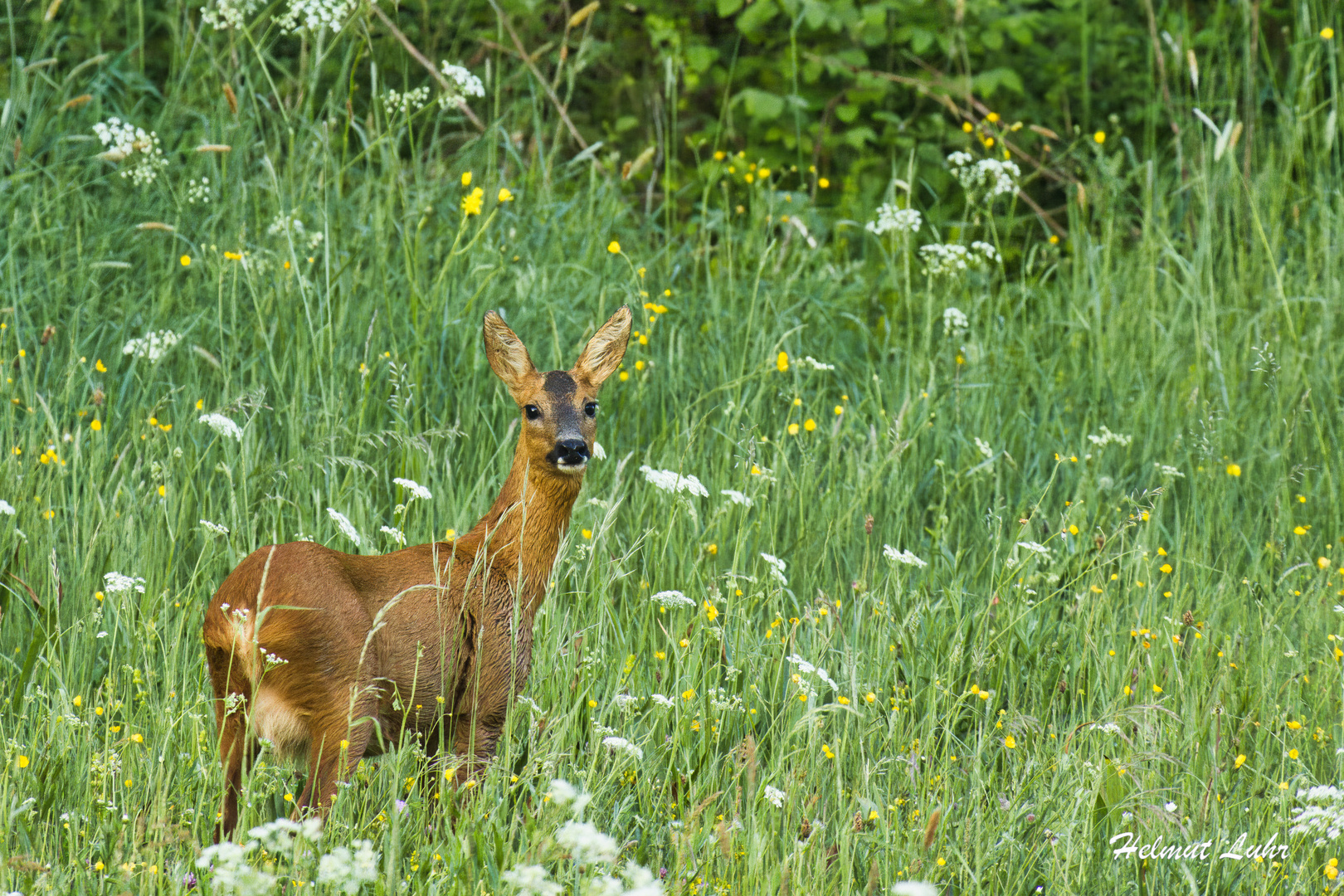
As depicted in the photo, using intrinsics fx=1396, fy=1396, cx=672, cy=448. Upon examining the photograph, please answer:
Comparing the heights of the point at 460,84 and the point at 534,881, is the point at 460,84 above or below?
above

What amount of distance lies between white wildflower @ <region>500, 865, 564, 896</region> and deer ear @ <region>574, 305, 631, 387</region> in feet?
5.60

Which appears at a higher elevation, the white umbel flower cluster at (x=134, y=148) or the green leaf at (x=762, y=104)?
the green leaf at (x=762, y=104)

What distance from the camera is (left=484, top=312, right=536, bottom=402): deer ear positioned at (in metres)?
3.50

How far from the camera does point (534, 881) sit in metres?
1.89

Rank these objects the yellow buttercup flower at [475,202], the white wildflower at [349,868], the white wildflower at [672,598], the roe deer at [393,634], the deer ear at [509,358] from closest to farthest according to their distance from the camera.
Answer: the white wildflower at [349,868]
the roe deer at [393,634]
the white wildflower at [672,598]
the deer ear at [509,358]
the yellow buttercup flower at [475,202]

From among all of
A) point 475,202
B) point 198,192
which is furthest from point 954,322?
point 198,192

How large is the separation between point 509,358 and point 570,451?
412 millimetres

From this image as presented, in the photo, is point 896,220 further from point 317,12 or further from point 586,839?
point 586,839

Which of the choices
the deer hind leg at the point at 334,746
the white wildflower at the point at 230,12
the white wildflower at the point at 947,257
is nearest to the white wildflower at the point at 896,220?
the white wildflower at the point at 947,257

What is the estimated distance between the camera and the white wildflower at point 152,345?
4097 millimetres

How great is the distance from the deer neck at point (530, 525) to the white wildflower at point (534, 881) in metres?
1.15

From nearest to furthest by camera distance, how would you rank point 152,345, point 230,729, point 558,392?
point 230,729, point 558,392, point 152,345

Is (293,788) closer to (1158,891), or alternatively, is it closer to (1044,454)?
(1158,891)

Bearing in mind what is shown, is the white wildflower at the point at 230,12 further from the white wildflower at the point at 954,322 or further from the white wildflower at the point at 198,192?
the white wildflower at the point at 954,322
